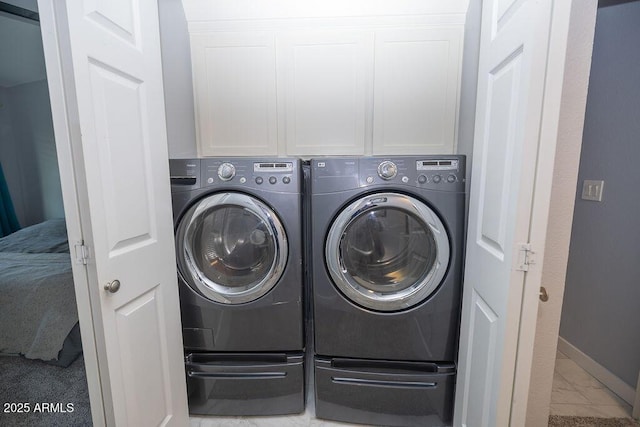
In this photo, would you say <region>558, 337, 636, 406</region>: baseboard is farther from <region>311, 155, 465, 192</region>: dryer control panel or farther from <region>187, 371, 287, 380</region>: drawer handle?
<region>187, 371, 287, 380</region>: drawer handle

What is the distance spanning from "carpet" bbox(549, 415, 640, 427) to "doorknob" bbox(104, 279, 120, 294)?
76.9 inches

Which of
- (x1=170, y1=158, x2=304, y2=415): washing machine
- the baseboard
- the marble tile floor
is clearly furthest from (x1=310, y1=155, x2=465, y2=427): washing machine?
the baseboard

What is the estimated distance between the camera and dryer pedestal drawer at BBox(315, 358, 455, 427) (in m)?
1.24

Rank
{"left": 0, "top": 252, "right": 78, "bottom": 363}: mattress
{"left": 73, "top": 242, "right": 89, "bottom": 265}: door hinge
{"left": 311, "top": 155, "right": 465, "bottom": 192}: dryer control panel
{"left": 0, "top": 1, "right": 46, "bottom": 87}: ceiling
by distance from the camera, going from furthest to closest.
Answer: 1. {"left": 0, "top": 1, "right": 46, "bottom": 87}: ceiling
2. {"left": 0, "top": 252, "right": 78, "bottom": 363}: mattress
3. {"left": 311, "top": 155, "right": 465, "bottom": 192}: dryer control panel
4. {"left": 73, "top": 242, "right": 89, "bottom": 265}: door hinge

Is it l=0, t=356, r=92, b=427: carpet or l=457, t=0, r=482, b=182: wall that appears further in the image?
l=0, t=356, r=92, b=427: carpet

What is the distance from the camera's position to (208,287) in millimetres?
1250

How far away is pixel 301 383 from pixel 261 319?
1.28 feet

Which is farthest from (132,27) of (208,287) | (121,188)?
(208,287)

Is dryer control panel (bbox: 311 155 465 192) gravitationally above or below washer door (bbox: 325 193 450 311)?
above

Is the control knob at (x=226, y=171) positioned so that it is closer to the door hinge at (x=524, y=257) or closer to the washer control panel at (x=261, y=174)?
the washer control panel at (x=261, y=174)

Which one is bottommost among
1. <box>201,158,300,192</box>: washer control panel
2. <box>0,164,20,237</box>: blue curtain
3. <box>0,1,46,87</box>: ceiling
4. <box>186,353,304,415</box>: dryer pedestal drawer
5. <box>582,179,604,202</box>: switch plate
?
<box>186,353,304,415</box>: dryer pedestal drawer

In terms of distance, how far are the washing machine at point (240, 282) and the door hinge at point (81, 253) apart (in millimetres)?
424

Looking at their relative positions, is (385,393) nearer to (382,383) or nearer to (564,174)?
(382,383)

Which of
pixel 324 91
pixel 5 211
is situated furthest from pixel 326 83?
pixel 5 211
